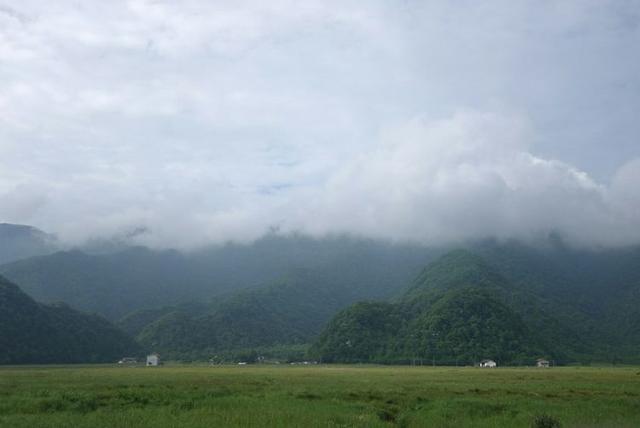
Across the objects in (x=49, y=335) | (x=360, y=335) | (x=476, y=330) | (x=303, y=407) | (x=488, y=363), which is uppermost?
(x=49, y=335)

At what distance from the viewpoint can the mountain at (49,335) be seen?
374ft

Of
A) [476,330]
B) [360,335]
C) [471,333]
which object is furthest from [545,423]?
[360,335]

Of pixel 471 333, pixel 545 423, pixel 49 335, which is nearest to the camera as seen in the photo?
pixel 545 423

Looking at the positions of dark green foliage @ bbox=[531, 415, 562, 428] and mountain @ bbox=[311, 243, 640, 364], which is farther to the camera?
mountain @ bbox=[311, 243, 640, 364]

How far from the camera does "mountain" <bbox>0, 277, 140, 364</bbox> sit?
113938mm

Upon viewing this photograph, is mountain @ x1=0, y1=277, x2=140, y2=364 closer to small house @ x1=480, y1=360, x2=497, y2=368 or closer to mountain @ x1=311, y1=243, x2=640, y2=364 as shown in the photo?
mountain @ x1=311, y1=243, x2=640, y2=364

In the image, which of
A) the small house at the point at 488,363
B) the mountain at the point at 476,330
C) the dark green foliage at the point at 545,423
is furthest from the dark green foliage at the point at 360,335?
the dark green foliage at the point at 545,423

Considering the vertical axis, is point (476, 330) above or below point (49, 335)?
below

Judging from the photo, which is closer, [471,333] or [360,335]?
[471,333]

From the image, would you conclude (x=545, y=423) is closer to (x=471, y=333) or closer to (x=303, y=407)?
(x=303, y=407)

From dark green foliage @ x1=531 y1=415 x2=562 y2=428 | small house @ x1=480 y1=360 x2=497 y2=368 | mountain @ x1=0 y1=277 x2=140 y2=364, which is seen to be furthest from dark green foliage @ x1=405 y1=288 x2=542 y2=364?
dark green foliage @ x1=531 y1=415 x2=562 y2=428

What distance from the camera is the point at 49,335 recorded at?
124 meters

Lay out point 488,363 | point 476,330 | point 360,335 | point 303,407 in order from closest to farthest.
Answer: point 303,407
point 488,363
point 476,330
point 360,335

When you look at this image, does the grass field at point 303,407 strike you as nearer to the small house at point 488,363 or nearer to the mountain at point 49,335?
the small house at point 488,363
